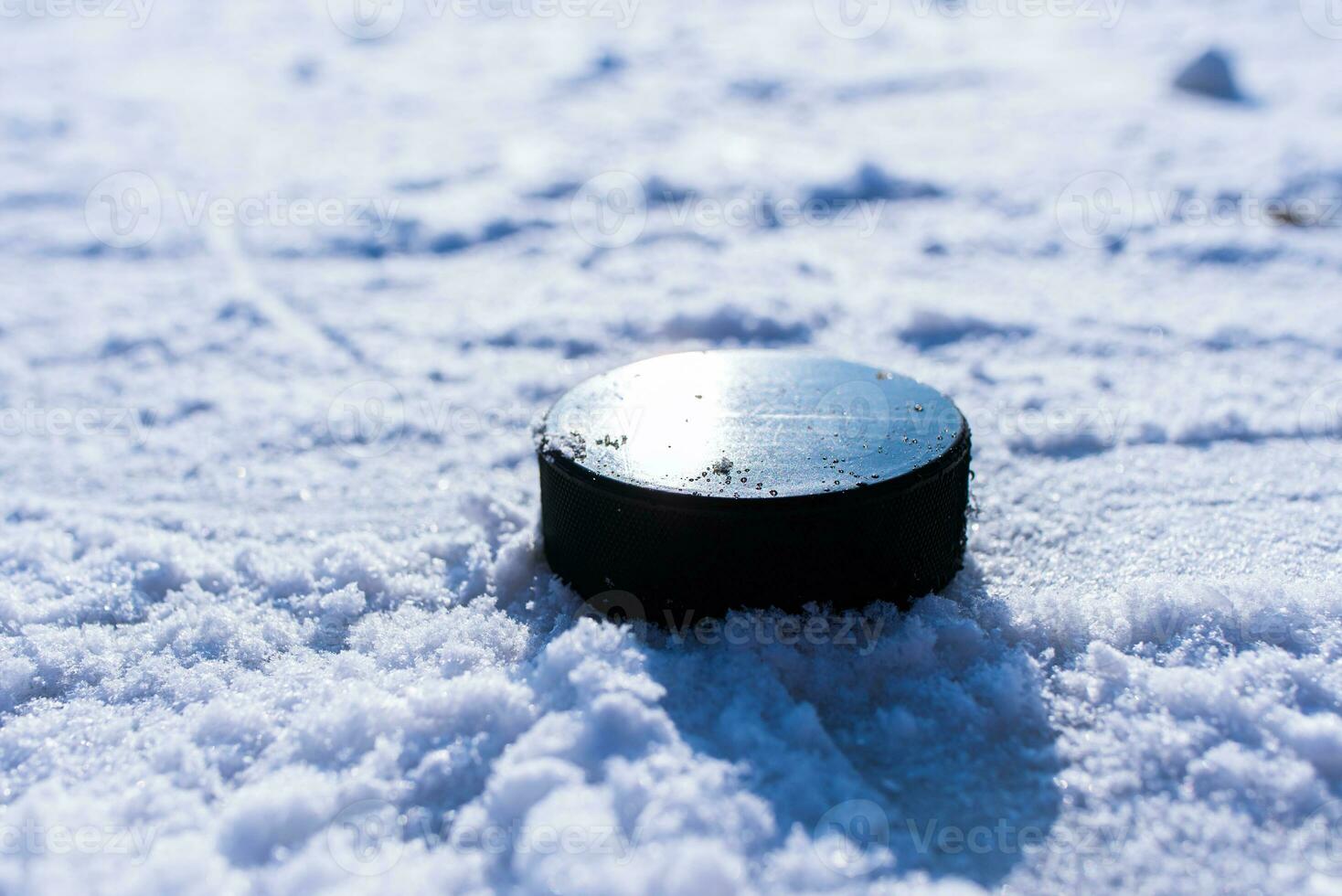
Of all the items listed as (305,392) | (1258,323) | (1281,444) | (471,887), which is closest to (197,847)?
(471,887)

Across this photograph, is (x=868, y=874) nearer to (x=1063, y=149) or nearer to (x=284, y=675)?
(x=284, y=675)

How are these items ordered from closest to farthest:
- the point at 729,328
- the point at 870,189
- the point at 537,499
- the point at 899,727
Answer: the point at 899,727 < the point at 537,499 < the point at 729,328 < the point at 870,189

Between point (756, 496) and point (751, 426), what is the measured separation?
0.35 meters

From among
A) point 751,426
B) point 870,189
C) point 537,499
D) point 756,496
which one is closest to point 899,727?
point 756,496

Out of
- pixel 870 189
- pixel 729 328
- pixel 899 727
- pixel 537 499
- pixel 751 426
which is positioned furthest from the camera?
pixel 870 189

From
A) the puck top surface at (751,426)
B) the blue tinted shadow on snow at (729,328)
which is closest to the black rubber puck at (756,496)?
the puck top surface at (751,426)

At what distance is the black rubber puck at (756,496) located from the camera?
6.53 ft

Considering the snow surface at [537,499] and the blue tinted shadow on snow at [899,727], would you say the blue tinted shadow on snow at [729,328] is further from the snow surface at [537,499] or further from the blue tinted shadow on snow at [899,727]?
the blue tinted shadow on snow at [899,727]

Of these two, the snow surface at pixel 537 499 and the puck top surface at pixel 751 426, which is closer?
the snow surface at pixel 537 499

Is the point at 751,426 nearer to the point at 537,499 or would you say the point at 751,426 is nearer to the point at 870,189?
the point at 537,499

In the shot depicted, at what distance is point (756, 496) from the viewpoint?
1964mm

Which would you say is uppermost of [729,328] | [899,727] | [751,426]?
[751,426]

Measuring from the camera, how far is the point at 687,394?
2.47 metres

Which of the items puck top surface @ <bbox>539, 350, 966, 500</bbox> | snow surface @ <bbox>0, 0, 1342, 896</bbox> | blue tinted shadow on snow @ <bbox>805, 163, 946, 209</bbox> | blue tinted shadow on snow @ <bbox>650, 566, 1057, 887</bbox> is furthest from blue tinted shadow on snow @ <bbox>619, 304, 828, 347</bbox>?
blue tinted shadow on snow @ <bbox>650, 566, 1057, 887</bbox>
